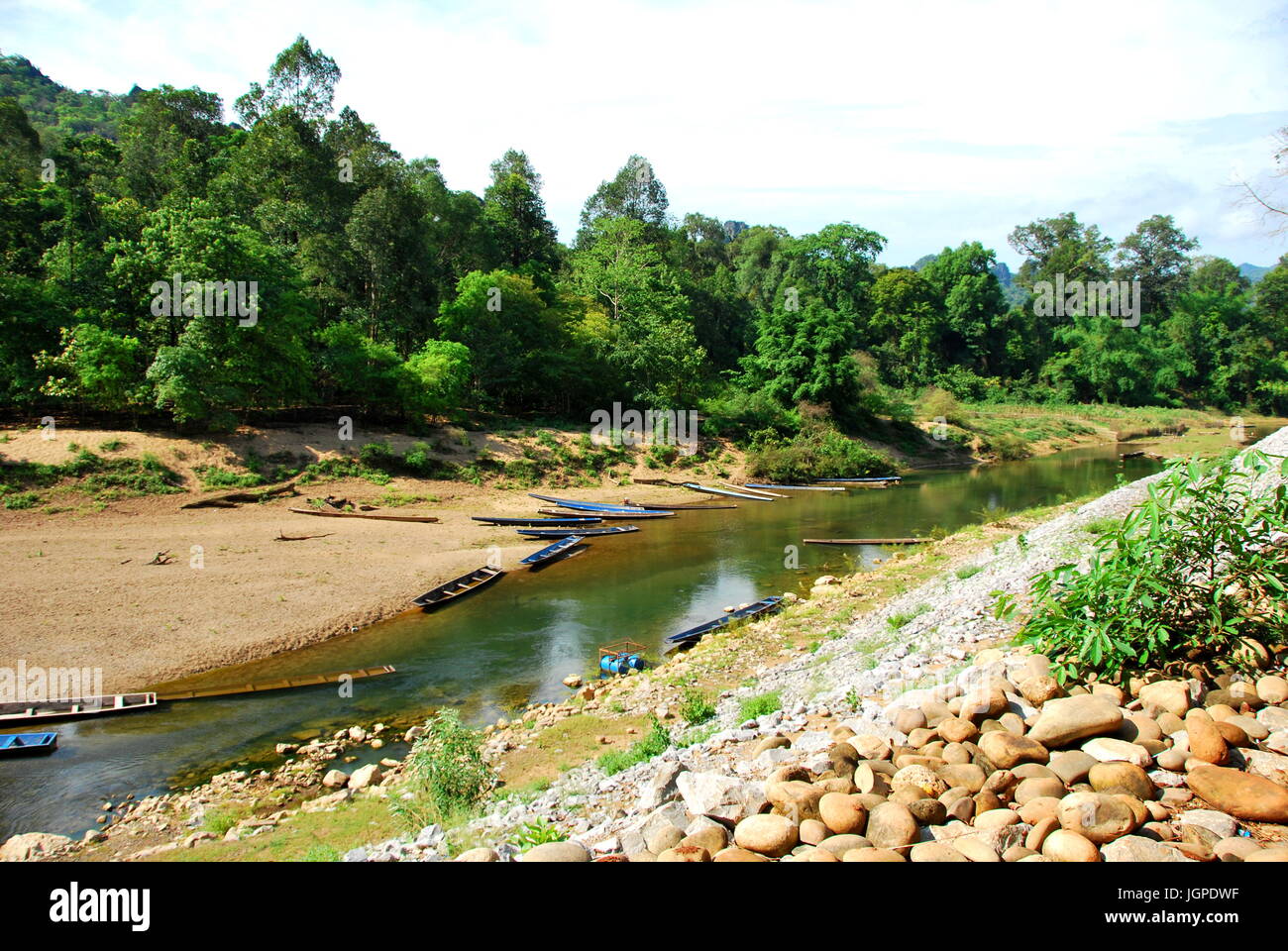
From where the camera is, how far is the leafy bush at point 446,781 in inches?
359

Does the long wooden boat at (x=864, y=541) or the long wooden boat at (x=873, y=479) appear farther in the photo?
the long wooden boat at (x=873, y=479)

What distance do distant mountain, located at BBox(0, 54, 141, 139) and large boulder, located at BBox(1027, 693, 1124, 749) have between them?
113 metres

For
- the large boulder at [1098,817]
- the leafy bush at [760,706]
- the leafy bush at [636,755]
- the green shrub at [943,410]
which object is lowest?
the leafy bush at [636,755]

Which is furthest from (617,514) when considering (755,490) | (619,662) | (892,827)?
(892,827)

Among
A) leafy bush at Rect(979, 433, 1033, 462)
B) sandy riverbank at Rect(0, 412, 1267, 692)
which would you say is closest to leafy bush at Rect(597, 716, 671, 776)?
sandy riverbank at Rect(0, 412, 1267, 692)

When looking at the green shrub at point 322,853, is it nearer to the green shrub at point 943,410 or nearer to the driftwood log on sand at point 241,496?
the driftwood log on sand at point 241,496

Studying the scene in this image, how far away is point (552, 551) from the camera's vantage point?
81.7ft

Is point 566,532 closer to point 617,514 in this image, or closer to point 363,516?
point 617,514

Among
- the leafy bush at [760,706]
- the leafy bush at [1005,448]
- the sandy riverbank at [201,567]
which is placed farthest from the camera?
the leafy bush at [1005,448]

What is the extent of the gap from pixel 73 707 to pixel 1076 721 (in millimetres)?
15913

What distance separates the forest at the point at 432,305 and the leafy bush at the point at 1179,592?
31.3 m

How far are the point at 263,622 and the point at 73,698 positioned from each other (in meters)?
4.23

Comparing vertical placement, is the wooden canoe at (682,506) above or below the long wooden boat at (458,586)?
above

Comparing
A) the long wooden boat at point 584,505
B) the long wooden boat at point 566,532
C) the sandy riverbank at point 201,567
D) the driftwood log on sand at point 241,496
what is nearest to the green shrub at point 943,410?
the long wooden boat at point 584,505
